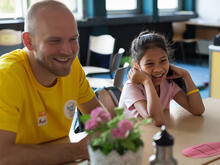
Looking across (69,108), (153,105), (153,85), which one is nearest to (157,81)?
(153,85)

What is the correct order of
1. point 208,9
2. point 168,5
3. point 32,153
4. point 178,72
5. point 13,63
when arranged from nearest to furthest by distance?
point 32,153 < point 13,63 < point 178,72 < point 208,9 < point 168,5

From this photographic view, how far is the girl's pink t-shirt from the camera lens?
1.86 meters

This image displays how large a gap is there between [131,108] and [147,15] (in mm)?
5757

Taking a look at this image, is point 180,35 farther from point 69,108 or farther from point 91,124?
point 91,124

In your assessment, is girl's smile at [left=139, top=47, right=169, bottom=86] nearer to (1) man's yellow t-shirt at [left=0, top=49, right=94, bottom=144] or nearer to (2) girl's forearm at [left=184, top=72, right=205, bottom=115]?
(2) girl's forearm at [left=184, top=72, right=205, bottom=115]

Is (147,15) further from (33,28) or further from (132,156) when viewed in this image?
(132,156)

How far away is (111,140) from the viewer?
0.87 m

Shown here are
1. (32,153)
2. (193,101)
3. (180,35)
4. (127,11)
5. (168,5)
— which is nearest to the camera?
(32,153)

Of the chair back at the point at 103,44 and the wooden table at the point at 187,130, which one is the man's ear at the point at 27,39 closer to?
the wooden table at the point at 187,130

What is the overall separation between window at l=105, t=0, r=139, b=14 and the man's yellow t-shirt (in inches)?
223

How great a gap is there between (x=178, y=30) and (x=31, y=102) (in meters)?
6.68

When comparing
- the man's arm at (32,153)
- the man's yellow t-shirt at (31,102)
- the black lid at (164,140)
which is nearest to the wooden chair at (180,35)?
the man's yellow t-shirt at (31,102)

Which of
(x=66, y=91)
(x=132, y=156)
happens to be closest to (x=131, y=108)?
(x=66, y=91)

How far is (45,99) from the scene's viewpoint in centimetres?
149
